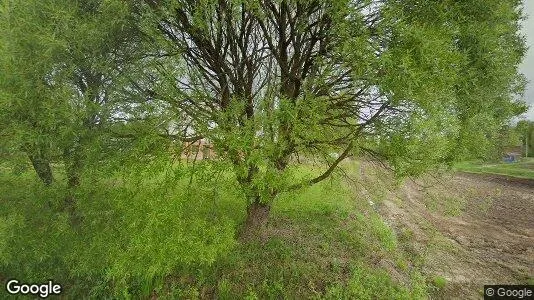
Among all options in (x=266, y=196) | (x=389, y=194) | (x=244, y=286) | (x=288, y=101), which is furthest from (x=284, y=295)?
(x=389, y=194)

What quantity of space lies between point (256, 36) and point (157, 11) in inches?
118

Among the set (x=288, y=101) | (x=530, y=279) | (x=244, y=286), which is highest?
(x=288, y=101)

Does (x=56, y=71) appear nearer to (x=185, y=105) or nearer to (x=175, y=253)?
(x=185, y=105)

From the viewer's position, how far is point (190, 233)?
315 inches

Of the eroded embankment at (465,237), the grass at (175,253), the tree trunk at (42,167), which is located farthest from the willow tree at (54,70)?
the eroded embankment at (465,237)

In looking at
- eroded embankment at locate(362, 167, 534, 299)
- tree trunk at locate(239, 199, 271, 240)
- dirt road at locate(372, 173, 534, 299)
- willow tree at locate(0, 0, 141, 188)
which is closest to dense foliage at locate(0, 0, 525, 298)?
willow tree at locate(0, 0, 141, 188)

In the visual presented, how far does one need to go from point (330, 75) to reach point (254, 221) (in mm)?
5375

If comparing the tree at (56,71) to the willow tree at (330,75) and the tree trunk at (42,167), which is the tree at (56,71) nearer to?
the tree trunk at (42,167)

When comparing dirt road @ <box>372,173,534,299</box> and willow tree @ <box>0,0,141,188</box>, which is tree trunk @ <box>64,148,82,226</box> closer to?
willow tree @ <box>0,0,141,188</box>

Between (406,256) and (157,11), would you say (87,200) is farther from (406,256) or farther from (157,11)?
(406,256)

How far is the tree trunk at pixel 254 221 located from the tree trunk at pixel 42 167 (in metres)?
6.24

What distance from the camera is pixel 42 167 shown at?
9.64 metres

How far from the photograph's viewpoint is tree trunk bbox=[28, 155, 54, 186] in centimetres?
899

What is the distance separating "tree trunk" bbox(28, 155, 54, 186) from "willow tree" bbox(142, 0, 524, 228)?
3511 millimetres
